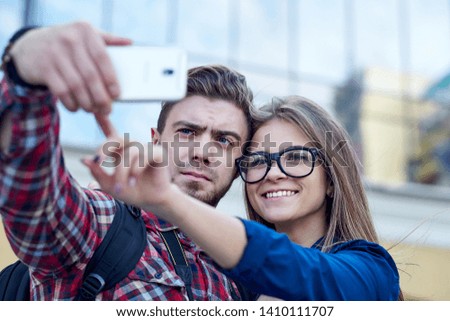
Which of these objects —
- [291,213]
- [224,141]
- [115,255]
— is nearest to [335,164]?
[291,213]

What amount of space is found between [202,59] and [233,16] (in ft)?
2.68

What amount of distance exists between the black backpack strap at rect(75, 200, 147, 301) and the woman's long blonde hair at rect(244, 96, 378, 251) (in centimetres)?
61

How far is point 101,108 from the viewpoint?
3.36ft

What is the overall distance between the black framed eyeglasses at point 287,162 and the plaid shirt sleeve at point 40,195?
A: 65cm

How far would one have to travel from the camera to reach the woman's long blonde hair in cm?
195

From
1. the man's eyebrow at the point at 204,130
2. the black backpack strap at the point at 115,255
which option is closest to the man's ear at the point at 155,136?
the man's eyebrow at the point at 204,130

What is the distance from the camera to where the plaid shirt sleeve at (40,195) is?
110 centimetres

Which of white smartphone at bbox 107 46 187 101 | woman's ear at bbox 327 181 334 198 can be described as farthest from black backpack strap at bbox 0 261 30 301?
woman's ear at bbox 327 181 334 198

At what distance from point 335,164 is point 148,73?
106cm

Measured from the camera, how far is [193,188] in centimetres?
201

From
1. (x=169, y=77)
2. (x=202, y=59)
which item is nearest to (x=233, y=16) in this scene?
(x=202, y=59)

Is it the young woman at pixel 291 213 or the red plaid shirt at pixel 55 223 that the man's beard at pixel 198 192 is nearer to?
the young woman at pixel 291 213

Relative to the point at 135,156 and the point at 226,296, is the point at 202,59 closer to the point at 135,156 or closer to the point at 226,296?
the point at 226,296

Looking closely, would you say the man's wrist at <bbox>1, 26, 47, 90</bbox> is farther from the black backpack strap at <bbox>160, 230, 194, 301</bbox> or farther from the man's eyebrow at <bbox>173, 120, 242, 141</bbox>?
the man's eyebrow at <bbox>173, 120, 242, 141</bbox>
